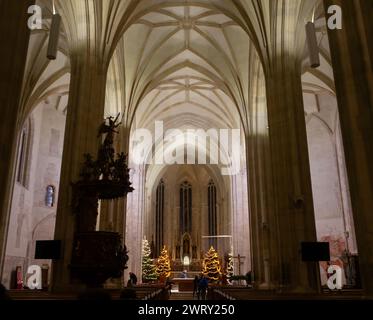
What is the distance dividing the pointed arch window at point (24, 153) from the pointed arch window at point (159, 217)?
21185 mm

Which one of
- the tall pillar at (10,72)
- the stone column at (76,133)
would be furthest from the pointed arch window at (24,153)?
the tall pillar at (10,72)

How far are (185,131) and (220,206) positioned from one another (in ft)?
34.9

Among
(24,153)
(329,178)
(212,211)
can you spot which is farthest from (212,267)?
(24,153)

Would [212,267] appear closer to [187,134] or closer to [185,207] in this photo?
[185,207]

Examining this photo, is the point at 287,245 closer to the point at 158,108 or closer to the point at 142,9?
the point at 142,9

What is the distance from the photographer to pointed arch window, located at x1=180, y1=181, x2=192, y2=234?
4053 centimetres

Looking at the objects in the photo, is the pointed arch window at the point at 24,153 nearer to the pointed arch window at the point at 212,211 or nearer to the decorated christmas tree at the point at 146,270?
the decorated christmas tree at the point at 146,270

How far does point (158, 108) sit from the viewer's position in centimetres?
2644

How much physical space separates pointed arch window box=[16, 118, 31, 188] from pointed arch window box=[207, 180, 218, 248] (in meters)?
23.5

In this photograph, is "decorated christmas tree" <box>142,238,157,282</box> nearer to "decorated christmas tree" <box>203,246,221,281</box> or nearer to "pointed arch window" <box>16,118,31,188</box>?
"decorated christmas tree" <box>203,246,221,281</box>

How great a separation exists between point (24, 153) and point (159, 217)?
864 inches

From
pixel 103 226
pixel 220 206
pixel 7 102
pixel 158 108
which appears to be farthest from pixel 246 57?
pixel 220 206

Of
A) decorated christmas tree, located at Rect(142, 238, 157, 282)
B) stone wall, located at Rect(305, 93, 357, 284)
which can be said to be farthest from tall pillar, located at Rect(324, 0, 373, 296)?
decorated christmas tree, located at Rect(142, 238, 157, 282)

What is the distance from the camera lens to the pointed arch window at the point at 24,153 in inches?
770
